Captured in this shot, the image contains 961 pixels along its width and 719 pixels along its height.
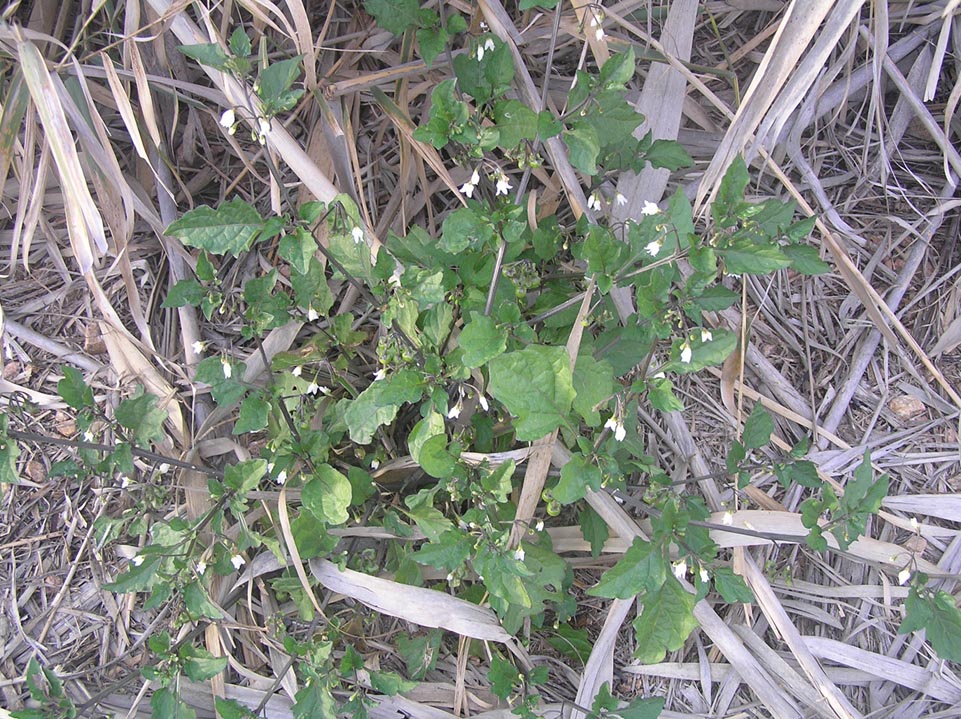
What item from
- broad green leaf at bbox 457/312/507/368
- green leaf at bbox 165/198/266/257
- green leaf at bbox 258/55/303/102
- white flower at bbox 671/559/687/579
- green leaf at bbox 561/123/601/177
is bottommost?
white flower at bbox 671/559/687/579

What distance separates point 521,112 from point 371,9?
0.48 metres

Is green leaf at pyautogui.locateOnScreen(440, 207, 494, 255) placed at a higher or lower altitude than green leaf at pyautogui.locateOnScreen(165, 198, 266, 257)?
lower

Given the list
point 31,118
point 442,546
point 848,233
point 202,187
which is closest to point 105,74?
point 31,118

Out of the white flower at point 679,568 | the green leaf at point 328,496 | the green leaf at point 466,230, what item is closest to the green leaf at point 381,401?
the green leaf at point 328,496

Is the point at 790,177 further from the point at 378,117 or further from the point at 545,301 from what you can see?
the point at 378,117

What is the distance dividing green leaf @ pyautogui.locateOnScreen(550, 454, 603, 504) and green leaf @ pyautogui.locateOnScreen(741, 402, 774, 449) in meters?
0.43

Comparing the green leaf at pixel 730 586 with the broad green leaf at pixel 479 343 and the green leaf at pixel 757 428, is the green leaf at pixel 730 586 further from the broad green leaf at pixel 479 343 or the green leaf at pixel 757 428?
the broad green leaf at pixel 479 343

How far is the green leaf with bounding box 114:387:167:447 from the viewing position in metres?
1.86

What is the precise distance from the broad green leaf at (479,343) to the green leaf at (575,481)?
282 mm

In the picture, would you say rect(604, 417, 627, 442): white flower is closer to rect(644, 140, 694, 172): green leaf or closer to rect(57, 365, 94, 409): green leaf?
rect(644, 140, 694, 172): green leaf

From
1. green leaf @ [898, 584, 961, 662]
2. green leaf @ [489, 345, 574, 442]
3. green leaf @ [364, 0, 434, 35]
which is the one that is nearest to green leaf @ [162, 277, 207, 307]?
green leaf @ [489, 345, 574, 442]

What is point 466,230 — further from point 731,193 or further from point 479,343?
point 731,193

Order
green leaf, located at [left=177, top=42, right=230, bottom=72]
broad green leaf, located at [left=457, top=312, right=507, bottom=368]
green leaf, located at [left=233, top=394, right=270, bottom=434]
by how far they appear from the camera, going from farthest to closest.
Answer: green leaf, located at [left=233, top=394, right=270, bottom=434] < broad green leaf, located at [left=457, top=312, right=507, bottom=368] < green leaf, located at [left=177, top=42, right=230, bottom=72]

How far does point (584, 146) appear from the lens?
1.62 meters
